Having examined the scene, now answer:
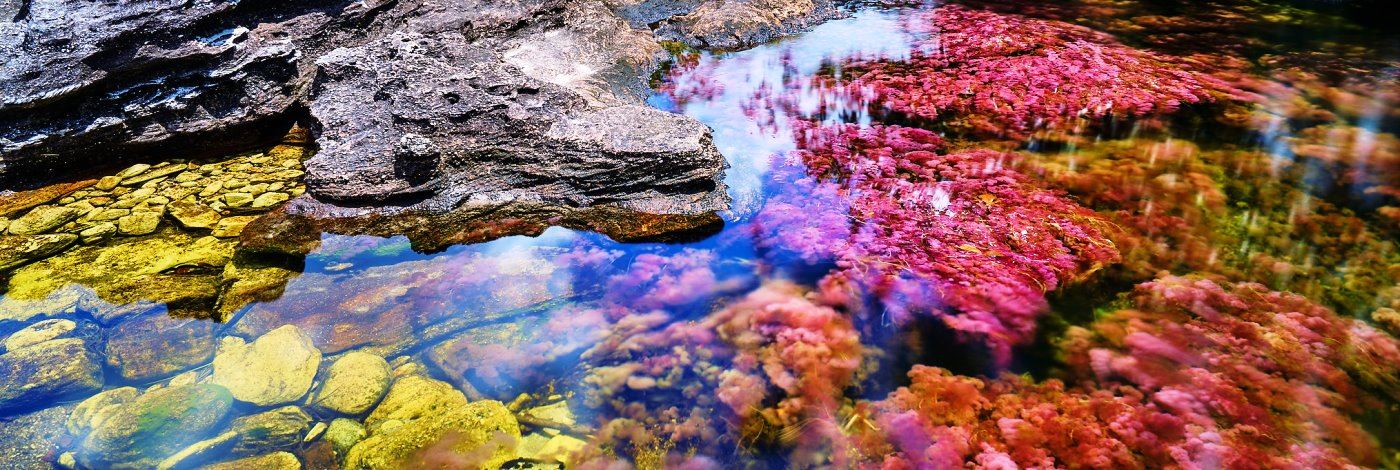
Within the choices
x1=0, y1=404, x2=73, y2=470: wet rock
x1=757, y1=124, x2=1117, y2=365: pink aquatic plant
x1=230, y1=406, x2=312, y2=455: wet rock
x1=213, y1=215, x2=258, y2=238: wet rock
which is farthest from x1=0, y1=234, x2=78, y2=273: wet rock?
x1=757, y1=124, x2=1117, y2=365: pink aquatic plant

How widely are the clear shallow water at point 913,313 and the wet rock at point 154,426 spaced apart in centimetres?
13

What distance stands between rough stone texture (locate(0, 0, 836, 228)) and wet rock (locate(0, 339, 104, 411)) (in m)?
1.45

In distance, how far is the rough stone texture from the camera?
4.95 meters

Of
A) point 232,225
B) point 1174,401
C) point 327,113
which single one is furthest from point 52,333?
point 1174,401

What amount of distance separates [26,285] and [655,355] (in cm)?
427

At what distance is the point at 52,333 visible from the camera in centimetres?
372

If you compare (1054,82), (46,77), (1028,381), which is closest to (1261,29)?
(1054,82)

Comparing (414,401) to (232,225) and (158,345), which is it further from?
(232,225)

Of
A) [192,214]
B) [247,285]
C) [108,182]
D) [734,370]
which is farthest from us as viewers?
[108,182]

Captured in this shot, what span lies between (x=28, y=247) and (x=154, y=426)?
2.82 meters

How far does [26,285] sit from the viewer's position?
4.19 meters

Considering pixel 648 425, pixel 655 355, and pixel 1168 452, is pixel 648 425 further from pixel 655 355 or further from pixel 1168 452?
pixel 1168 452

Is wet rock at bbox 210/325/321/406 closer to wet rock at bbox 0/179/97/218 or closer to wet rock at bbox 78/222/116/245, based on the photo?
wet rock at bbox 78/222/116/245

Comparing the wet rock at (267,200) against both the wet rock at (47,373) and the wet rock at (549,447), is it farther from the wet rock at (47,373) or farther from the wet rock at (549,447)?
the wet rock at (549,447)
